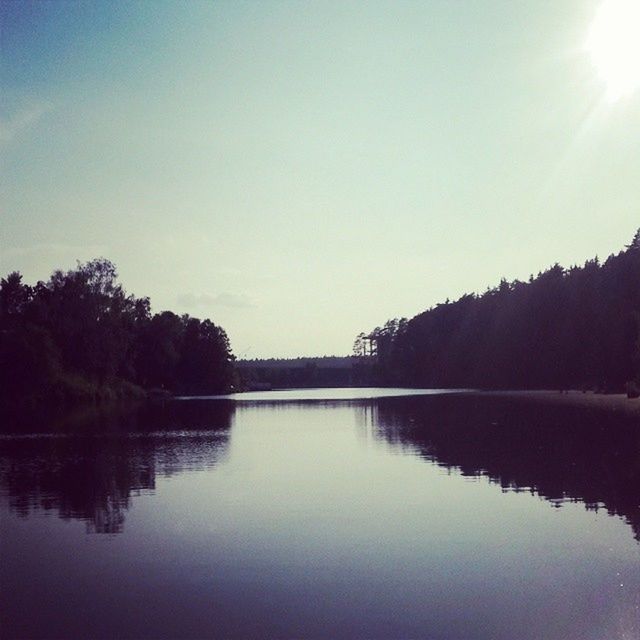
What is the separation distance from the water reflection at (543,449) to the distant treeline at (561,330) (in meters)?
52.7

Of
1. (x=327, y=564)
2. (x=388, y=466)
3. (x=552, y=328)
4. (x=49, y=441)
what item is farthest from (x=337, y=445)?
(x=552, y=328)

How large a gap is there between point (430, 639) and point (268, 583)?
4.74 metres

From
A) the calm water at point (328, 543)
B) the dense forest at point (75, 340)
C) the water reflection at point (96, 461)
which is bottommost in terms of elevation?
the calm water at point (328, 543)

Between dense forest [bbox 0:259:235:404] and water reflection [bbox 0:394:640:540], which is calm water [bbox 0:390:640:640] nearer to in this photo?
water reflection [bbox 0:394:640:540]

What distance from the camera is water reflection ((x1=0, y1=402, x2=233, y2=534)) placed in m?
27.2

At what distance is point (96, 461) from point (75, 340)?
80.3 metres

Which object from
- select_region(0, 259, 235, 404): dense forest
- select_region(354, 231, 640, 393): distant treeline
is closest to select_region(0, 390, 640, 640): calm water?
select_region(0, 259, 235, 404): dense forest

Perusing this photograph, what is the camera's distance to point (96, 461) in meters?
40.1

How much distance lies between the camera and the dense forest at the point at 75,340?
335 feet

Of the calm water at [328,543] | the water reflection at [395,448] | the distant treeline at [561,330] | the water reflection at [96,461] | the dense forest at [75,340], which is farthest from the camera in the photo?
the distant treeline at [561,330]

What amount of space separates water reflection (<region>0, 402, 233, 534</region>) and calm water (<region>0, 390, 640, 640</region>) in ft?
0.65

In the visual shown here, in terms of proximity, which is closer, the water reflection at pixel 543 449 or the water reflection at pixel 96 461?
the water reflection at pixel 96 461

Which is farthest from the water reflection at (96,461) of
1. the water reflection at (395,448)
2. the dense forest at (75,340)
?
the dense forest at (75,340)

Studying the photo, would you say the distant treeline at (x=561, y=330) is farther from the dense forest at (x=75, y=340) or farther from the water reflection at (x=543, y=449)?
the dense forest at (x=75, y=340)
